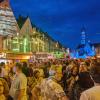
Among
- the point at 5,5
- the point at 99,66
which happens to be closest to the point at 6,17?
the point at 5,5

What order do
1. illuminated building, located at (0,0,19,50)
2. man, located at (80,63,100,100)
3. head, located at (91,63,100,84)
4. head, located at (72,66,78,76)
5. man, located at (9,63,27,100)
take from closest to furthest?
man, located at (80,63,100,100) < head, located at (91,63,100,84) < man, located at (9,63,27,100) < head, located at (72,66,78,76) < illuminated building, located at (0,0,19,50)

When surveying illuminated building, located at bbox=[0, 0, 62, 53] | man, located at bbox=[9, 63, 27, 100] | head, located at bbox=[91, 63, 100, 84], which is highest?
illuminated building, located at bbox=[0, 0, 62, 53]

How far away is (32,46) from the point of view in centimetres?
9212

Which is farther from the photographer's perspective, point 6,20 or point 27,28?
point 27,28

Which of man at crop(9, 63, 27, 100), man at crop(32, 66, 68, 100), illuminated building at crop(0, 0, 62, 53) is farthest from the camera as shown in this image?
illuminated building at crop(0, 0, 62, 53)

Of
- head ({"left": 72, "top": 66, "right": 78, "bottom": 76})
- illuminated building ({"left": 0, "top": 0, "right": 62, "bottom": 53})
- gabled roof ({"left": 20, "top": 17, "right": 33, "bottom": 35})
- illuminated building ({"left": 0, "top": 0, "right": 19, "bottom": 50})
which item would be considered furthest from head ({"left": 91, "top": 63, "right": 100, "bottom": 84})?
gabled roof ({"left": 20, "top": 17, "right": 33, "bottom": 35})

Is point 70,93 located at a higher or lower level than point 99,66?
lower

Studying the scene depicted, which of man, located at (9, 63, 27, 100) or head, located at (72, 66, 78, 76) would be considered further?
head, located at (72, 66, 78, 76)

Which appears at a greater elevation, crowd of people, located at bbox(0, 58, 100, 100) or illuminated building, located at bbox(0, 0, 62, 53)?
illuminated building, located at bbox(0, 0, 62, 53)

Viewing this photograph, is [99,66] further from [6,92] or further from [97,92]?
[6,92]

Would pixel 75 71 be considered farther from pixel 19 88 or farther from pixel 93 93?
pixel 93 93

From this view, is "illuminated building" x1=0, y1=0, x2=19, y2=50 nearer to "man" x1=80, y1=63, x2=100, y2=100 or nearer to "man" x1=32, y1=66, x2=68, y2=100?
"man" x1=32, y1=66, x2=68, y2=100

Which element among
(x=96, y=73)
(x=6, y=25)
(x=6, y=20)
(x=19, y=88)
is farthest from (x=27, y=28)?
(x=96, y=73)

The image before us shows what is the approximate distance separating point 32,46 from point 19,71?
267 ft
